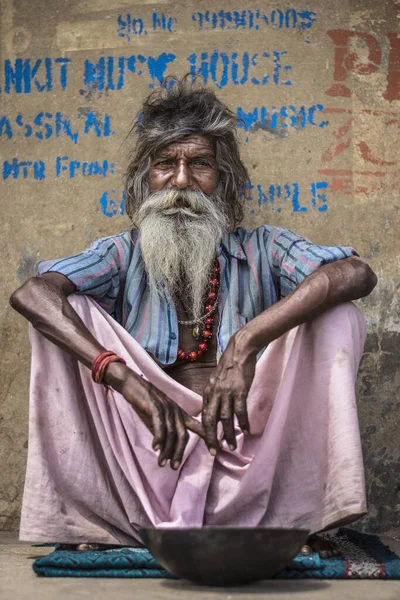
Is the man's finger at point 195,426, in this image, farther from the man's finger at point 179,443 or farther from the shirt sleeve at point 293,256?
the shirt sleeve at point 293,256

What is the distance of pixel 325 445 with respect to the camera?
3014mm

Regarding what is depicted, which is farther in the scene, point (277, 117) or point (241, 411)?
point (277, 117)

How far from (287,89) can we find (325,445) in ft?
7.16

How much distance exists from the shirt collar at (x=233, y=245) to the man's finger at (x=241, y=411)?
103 centimetres

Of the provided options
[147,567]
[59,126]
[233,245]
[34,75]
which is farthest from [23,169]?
[147,567]

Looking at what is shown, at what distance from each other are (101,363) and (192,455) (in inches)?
18.0

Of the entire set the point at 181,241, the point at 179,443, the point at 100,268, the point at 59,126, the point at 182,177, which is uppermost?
the point at 59,126

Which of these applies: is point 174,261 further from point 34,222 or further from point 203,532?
point 203,532

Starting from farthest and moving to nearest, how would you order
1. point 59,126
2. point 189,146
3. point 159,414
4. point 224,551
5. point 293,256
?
point 59,126
point 189,146
point 293,256
point 159,414
point 224,551

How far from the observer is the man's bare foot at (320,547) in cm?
291

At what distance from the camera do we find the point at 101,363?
3.00 metres

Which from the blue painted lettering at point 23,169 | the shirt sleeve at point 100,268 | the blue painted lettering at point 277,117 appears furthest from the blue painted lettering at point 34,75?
the shirt sleeve at point 100,268

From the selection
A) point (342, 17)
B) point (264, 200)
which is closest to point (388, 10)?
point (342, 17)

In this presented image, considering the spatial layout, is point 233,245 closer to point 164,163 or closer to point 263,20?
point 164,163
